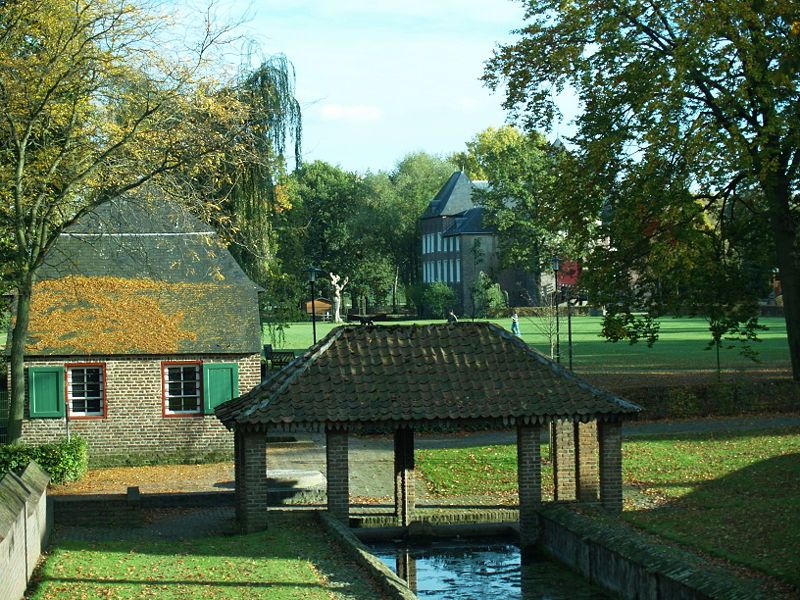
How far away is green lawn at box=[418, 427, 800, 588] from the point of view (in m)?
17.9

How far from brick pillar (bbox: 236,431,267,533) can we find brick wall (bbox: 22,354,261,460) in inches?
463

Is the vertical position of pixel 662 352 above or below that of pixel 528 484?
above

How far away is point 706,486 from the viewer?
84.5ft

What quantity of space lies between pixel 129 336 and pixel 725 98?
16.8 m

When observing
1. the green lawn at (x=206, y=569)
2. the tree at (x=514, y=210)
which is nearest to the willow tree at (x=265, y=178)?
the green lawn at (x=206, y=569)

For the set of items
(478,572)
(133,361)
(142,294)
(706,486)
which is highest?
(142,294)

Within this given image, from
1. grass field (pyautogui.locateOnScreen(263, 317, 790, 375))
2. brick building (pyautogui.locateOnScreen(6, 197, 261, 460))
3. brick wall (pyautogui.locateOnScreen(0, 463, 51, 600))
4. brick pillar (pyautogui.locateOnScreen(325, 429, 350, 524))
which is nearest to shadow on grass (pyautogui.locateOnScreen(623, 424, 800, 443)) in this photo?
grass field (pyautogui.locateOnScreen(263, 317, 790, 375))

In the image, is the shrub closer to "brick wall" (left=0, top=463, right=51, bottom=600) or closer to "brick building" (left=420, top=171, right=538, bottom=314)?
"brick building" (left=420, top=171, right=538, bottom=314)

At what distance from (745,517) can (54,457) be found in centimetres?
1652

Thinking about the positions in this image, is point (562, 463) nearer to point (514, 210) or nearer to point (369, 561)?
point (369, 561)

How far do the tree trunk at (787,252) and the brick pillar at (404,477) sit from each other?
1197 cm

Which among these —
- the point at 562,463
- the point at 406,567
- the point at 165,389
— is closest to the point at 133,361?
the point at 165,389

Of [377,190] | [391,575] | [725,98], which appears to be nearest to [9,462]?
[391,575]

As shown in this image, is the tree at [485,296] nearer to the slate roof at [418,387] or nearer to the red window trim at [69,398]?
the red window trim at [69,398]
